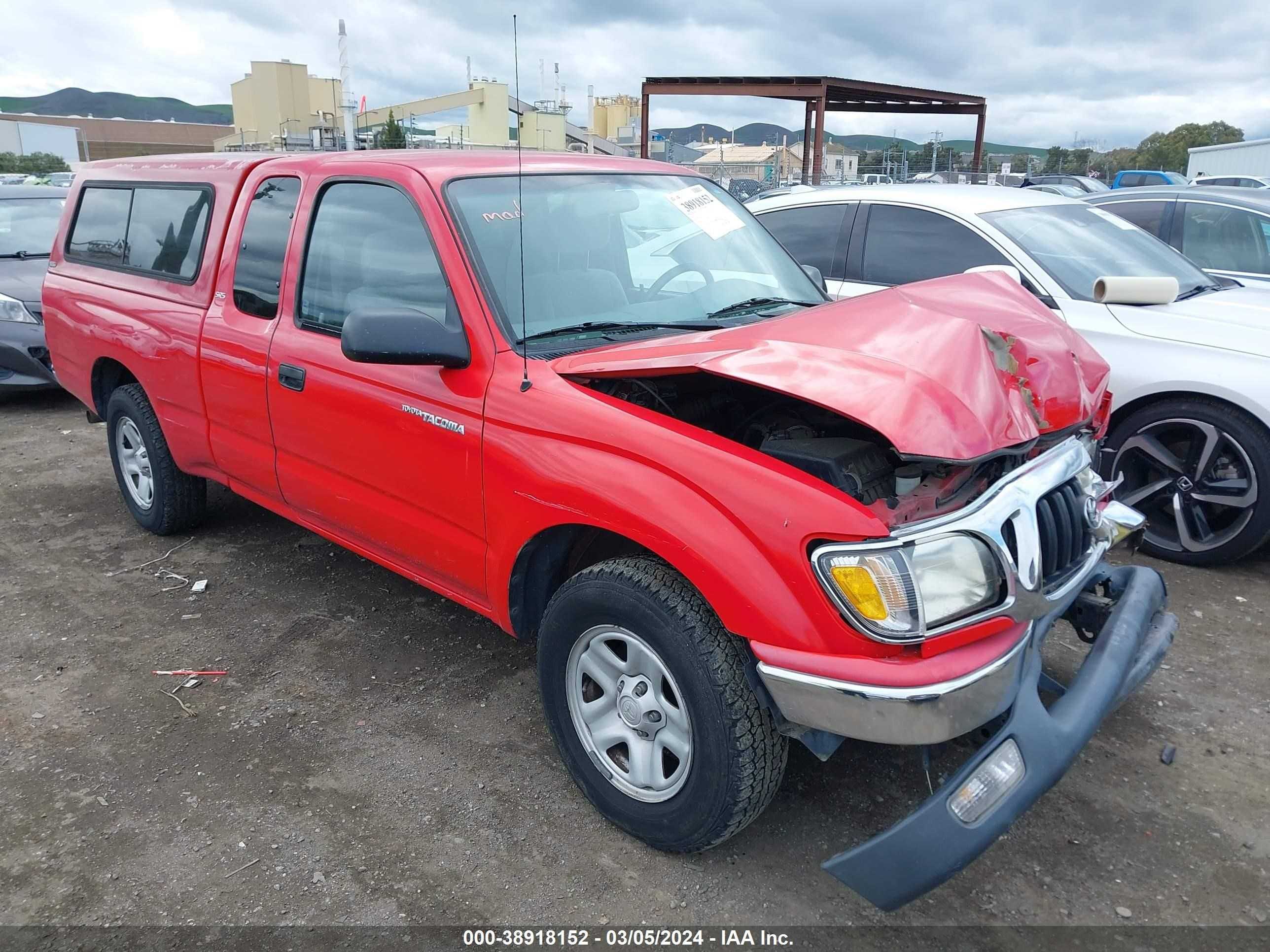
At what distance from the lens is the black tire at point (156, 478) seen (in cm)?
468

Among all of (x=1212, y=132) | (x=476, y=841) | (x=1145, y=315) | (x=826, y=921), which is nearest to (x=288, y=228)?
(x=476, y=841)

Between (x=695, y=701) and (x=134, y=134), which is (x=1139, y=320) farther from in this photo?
(x=134, y=134)

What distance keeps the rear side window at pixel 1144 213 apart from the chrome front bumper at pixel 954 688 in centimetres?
564

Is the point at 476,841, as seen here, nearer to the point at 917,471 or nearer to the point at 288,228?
the point at 917,471

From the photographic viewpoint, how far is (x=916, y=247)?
17.5 feet

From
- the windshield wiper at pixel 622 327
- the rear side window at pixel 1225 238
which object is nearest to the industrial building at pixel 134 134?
the rear side window at pixel 1225 238

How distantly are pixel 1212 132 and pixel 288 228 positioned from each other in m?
83.2

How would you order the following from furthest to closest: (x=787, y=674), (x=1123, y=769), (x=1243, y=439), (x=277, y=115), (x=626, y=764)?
(x=277, y=115), (x=1243, y=439), (x=1123, y=769), (x=626, y=764), (x=787, y=674)

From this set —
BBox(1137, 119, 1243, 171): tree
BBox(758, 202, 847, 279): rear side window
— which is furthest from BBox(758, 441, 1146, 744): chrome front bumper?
BBox(1137, 119, 1243, 171): tree

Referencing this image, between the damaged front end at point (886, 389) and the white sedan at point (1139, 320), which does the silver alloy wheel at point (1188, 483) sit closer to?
the white sedan at point (1139, 320)

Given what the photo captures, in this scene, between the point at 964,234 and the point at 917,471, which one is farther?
the point at 964,234

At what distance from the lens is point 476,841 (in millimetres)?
2752

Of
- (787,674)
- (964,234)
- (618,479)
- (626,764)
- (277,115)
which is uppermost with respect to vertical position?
(277,115)

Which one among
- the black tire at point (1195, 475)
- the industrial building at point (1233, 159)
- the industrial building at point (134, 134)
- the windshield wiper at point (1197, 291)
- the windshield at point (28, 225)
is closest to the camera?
the black tire at point (1195, 475)
